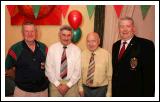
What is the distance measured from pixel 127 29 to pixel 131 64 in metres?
0.33

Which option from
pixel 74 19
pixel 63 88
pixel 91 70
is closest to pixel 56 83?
pixel 63 88

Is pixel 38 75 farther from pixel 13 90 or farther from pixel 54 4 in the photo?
pixel 54 4

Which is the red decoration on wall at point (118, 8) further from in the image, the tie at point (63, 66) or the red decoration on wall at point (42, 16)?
the tie at point (63, 66)

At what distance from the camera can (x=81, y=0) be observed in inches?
95.9

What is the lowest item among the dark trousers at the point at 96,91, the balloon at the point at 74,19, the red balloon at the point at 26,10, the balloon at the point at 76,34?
the dark trousers at the point at 96,91

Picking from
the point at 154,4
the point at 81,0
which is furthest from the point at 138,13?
the point at 81,0

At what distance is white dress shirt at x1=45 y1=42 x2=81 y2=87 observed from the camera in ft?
8.06

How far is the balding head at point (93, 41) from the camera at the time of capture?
7.95 ft

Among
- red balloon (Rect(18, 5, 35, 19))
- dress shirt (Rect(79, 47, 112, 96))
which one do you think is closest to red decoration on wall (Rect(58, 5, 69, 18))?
red balloon (Rect(18, 5, 35, 19))

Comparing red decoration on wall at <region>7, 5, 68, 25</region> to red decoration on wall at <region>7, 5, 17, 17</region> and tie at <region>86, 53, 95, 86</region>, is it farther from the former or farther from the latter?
tie at <region>86, 53, 95, 86</region>

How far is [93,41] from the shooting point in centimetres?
243

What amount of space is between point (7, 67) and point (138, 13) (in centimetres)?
137

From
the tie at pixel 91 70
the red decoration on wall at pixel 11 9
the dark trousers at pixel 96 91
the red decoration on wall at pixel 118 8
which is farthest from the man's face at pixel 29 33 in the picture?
the red decoration on wall at pixel 118 8

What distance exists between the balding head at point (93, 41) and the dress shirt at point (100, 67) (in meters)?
0.04
